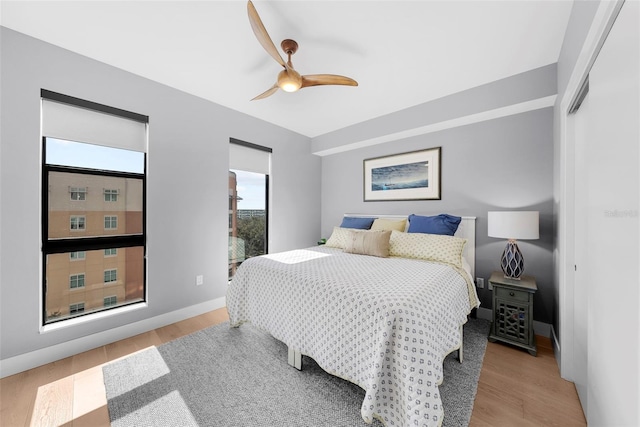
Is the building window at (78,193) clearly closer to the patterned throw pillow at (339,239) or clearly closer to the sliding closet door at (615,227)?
the patterned throw pillow at (339,239)

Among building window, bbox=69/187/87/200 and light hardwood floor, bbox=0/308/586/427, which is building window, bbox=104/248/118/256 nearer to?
building window, bbox=69/187/87/200

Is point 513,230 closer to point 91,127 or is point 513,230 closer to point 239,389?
point 239,389

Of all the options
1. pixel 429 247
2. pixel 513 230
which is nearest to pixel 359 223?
pixel 429 247

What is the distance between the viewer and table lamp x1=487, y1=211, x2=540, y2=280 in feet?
7.23

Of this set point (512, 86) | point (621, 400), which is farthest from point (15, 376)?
point (512, 86)

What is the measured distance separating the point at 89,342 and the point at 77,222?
3.66 ft

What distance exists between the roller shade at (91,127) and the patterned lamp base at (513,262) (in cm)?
391

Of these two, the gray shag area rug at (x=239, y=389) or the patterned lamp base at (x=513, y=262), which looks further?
the patterned lamp base at (x=513, y=262)

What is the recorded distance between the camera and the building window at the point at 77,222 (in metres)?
2.26

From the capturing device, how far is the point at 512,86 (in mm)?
2486

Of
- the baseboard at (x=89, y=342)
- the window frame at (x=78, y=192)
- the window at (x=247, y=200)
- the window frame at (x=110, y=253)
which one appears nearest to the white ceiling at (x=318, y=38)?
the window at (x=247, y=200)

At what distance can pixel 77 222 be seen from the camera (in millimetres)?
2285

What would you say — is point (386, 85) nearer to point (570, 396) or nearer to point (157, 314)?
point (570, 396)

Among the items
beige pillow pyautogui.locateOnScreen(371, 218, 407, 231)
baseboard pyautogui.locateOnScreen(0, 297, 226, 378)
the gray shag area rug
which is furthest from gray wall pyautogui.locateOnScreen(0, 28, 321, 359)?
beige pillow pyautogui.locateOnScreen(371, 218, 407, 231)
